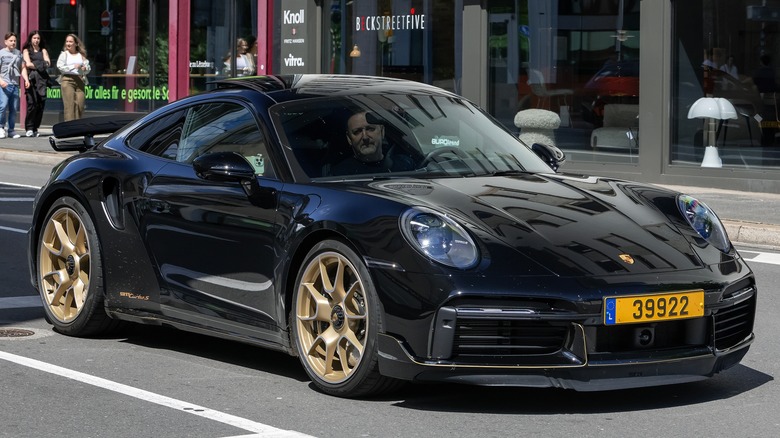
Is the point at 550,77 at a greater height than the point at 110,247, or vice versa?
the point at 550,77

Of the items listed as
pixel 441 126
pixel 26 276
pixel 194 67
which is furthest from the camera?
pixel 194 67

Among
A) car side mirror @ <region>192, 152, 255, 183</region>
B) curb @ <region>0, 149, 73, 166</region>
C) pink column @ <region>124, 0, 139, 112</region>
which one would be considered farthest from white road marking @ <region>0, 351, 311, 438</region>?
pink column @ <region>124, 0, 139, 112</region>

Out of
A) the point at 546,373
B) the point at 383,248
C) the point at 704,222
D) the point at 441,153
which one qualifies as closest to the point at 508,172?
the point at 441,153

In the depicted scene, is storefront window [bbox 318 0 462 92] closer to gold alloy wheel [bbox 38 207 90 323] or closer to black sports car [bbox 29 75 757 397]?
gold alloy wheel [bbox 38 207 90 323]

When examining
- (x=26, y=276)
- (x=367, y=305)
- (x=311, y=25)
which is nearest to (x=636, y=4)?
(x=311, y=25)

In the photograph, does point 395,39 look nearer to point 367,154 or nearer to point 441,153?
point 441,153

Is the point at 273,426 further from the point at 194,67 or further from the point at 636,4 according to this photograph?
the point at 194,67

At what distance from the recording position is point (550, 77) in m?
20.0

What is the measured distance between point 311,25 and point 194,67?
13.0ft

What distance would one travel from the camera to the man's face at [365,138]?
6609 mm

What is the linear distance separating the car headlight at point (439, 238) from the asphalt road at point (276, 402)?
0.65 metres

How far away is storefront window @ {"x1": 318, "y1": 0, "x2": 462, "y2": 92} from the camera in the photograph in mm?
21656

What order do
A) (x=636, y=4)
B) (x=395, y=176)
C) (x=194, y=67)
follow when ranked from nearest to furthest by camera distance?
(x=395, y=176), (x=636, y=4), (x=194, y=67)

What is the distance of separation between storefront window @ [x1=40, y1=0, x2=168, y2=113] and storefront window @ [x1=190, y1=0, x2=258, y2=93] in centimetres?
97
